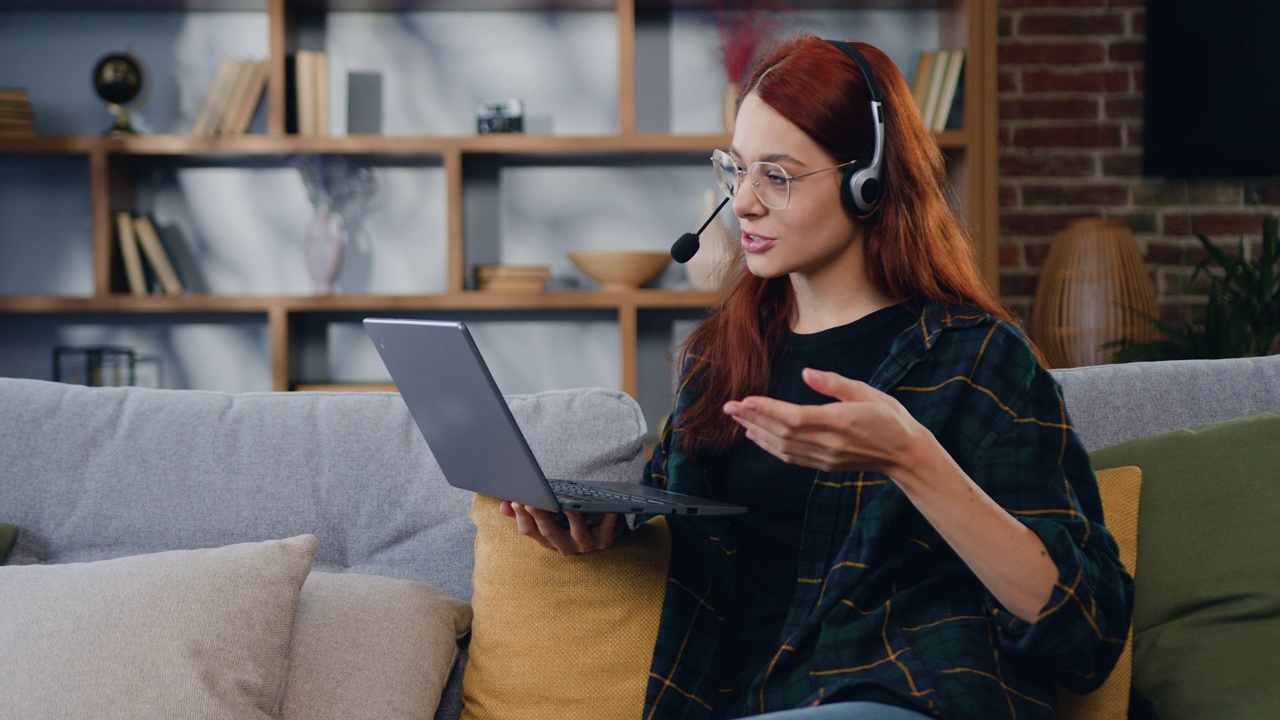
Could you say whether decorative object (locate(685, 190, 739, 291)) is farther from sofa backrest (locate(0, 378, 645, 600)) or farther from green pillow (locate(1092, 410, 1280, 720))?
green pillow (locate(1092, 410, 1280, 720))

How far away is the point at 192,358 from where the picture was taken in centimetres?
322

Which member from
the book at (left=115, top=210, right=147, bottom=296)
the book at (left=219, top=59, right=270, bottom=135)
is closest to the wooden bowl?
the book at (left=219, top=59, right=270, bottom=135)

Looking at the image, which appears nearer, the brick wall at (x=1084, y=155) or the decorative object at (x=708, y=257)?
the decorative object at (x=708, y=257)

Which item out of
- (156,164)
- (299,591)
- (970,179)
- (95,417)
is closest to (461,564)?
(299,591)

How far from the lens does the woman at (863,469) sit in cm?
97

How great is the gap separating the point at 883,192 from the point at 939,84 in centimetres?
188

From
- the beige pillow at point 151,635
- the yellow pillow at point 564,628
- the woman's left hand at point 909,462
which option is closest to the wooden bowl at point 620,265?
the yellow pillow at point 564,628

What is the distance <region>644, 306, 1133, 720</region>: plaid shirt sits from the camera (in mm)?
1007

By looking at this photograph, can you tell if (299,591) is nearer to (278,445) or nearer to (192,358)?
(278,445)

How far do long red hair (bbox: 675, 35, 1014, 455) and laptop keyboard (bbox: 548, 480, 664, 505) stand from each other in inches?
6.9

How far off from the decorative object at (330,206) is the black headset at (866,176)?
215 centimetres

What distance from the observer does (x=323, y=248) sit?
9.97 feet

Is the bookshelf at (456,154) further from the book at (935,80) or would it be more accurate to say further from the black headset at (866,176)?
the black headset at (866,176)

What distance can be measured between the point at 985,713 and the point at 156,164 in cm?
294
